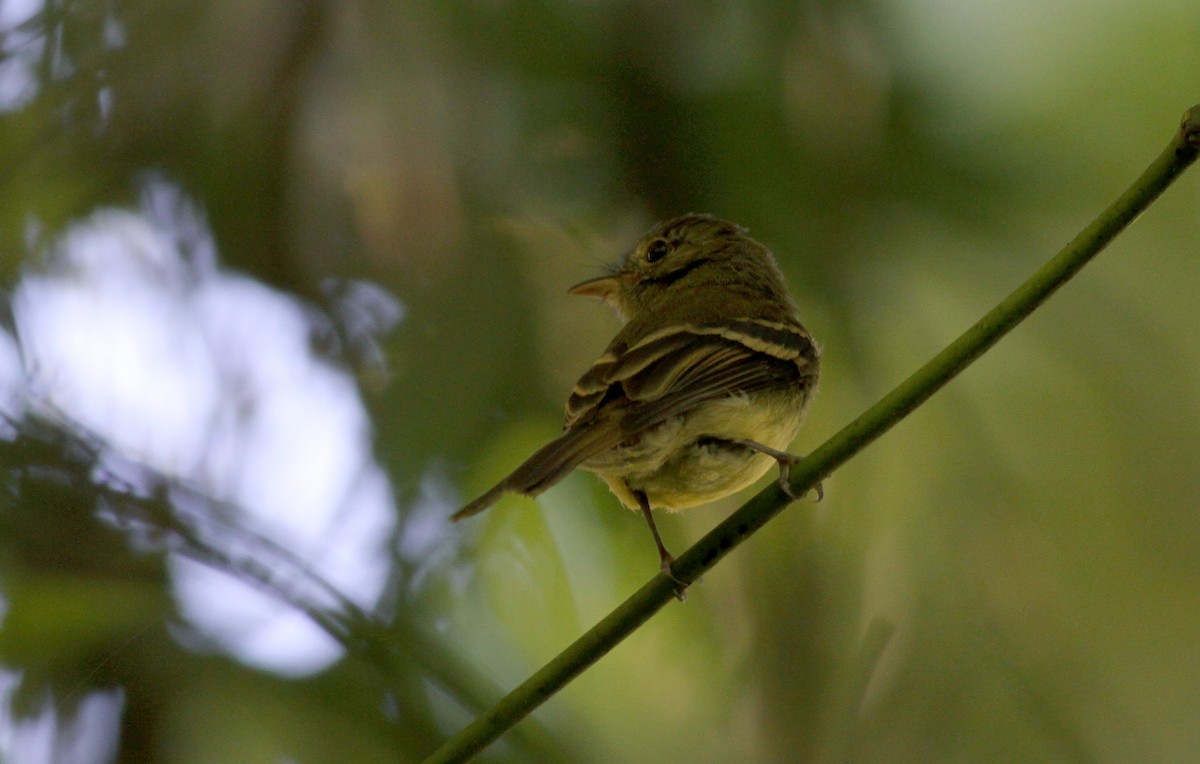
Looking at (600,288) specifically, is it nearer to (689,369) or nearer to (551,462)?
(689,369)

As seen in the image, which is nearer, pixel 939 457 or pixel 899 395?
pixel 899 395

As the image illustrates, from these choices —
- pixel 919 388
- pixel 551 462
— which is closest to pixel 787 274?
pixel 551 462

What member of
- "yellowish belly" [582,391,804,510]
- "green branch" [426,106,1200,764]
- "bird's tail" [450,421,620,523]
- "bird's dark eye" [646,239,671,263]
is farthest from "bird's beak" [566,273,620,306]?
"green branch" [426,106,1200,764]

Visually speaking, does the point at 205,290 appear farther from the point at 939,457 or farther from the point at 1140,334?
the point at 1140,334

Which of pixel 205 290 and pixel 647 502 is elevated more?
pixel 205 290

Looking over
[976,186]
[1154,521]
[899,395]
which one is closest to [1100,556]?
[1154,521]

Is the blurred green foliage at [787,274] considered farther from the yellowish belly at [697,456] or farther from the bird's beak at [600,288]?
the yellowish belly at [697,456]

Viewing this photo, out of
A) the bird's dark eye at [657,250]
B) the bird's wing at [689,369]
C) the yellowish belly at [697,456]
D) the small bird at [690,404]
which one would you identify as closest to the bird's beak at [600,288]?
the bird's dark eye at [657,250]
